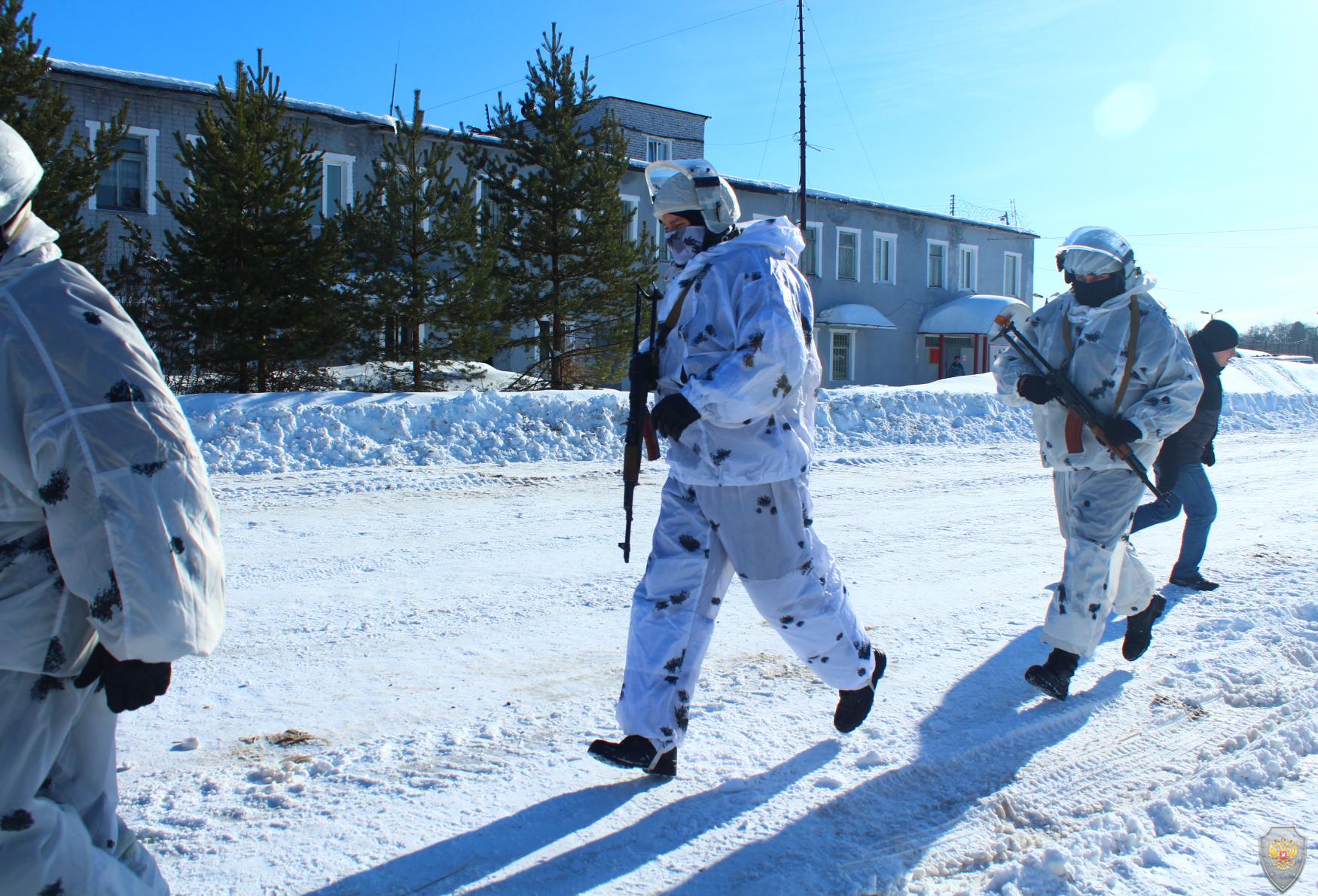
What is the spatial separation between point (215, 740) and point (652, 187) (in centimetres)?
227

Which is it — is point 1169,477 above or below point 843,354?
below

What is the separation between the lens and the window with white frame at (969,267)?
118 feet

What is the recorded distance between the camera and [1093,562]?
Answer: 3.61 m

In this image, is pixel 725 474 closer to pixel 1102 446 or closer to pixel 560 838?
pixel 560 838

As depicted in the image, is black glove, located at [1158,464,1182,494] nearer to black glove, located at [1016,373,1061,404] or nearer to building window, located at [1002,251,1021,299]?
black glove, located at [1016,373,1061,404]

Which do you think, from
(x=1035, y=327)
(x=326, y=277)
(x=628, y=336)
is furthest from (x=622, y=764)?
(x=628, y=336)

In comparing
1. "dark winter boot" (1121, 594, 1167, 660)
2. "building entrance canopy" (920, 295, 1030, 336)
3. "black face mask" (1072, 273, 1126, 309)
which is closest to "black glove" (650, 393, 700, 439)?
"black face mask" (1072, 273, 1126, 309)

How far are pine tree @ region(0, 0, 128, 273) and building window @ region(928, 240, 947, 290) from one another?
27856 millimetres

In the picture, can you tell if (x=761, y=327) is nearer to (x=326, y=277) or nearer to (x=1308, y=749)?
(x=1308, y=749)

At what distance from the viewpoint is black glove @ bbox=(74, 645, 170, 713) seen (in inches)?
61.1

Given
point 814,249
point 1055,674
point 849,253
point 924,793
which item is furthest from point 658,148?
point 924,793

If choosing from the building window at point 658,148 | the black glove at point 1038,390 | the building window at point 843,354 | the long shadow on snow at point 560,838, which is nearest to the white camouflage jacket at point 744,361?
the long shadow on snow at point 560,838

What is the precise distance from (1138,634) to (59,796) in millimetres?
3763

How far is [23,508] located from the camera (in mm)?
1531
